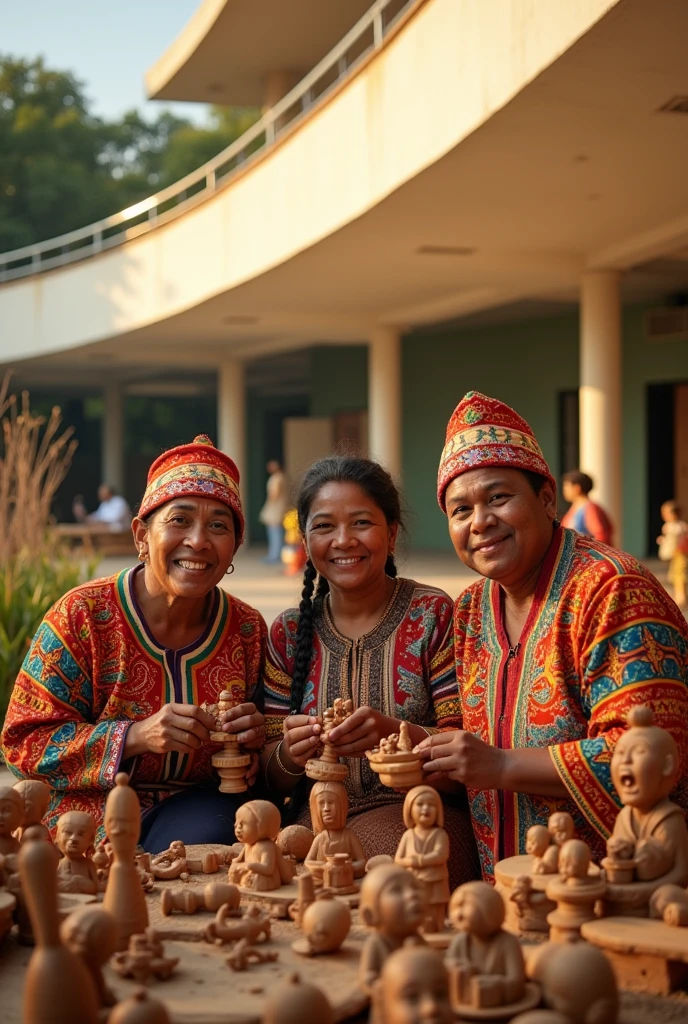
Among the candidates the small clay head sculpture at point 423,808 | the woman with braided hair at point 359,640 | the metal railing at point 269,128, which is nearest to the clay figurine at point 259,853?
the small clay head sculpture at point 423,808

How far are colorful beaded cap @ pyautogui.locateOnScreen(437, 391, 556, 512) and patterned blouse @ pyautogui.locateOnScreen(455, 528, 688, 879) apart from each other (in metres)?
0.24

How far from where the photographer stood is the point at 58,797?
3221 millimetres

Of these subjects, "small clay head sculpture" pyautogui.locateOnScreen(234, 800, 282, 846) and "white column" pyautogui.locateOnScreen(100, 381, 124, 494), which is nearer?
"small clay head sculpture" pyautogui.locateOnScreen(234, 800, 282, 846)

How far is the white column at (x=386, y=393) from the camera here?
18.0m

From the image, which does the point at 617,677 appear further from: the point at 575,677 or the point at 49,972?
the point at 49,972

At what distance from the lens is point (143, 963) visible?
1.92m

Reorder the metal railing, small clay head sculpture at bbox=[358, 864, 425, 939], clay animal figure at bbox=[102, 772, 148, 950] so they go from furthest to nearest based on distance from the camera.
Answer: the metal railing
clay animal figure at bbox=[102, 772, 148, 950]
small clay head sculpture at bbox=[358, 864, 425, 939]

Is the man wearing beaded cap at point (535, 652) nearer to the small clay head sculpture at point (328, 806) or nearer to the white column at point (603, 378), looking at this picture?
the small clay head sculpture at point (328, 806)

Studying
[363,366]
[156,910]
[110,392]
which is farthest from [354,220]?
[110,392]

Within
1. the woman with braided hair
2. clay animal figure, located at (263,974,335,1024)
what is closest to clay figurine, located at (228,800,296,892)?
the woman with braided hair

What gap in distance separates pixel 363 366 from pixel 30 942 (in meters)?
20.6

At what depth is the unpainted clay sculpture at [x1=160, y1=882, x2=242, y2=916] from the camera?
2250mm

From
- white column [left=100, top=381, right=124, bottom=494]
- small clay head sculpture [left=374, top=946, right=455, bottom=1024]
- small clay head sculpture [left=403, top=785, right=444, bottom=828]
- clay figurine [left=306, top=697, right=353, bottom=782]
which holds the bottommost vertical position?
small clay head sculpture [left=374, top=946, right=455, bottom=1024]

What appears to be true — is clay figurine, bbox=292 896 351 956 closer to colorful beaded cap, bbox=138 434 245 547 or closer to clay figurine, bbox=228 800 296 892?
clay figurine, bbox=228 800 296 892
